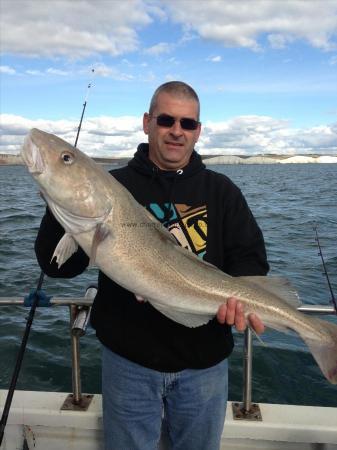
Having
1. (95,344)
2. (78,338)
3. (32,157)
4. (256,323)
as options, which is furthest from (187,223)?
(95,344)

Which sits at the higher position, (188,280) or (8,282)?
(188,280)

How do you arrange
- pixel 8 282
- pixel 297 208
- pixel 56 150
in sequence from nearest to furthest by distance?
pixel 56 150 → pixel 8 282 → pixel 297 208

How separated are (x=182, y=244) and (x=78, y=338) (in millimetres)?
1386

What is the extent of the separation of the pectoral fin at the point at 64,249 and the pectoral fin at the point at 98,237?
0.20 meters

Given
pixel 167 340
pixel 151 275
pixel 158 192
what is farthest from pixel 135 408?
pixel 158 192

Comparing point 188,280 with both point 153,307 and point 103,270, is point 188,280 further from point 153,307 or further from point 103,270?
point 103,270

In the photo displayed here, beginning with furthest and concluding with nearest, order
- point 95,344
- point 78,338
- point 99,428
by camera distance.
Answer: point 95,344, point 99,428, point 78,338

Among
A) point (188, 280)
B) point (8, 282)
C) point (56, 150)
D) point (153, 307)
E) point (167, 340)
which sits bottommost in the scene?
point (8, 282)

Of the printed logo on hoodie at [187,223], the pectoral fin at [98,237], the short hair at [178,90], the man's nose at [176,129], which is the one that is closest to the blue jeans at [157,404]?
the pectoral fin at [98,237]

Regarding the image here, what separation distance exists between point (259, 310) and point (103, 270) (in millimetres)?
1219

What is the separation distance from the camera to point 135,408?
323 cm

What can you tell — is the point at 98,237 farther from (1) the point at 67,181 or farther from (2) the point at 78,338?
(2) the point at 78,338

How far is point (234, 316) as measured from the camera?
3.26 m

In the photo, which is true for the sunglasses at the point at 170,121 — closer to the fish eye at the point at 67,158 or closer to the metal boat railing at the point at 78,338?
the fish eye at the point at 67,158
